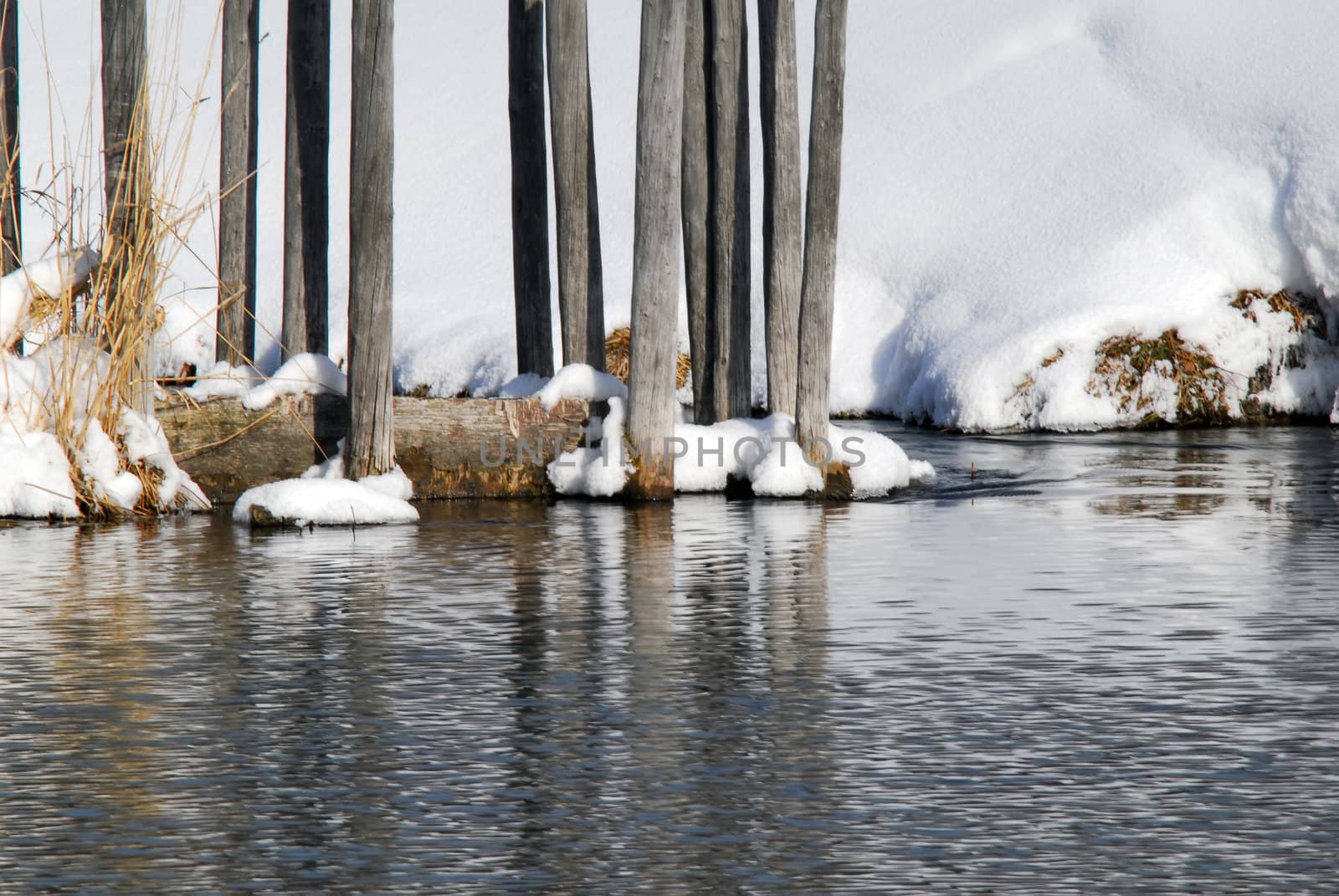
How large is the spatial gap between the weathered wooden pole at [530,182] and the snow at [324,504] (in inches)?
85.9

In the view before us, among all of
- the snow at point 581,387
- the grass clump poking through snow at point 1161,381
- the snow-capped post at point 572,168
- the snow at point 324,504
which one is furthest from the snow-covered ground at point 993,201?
the snow at point 324,504

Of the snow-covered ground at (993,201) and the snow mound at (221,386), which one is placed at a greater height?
the snow-covered ground at (993,201)

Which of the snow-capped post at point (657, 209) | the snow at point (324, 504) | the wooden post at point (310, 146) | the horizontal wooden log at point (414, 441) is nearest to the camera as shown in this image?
the snow at point (324, 504)

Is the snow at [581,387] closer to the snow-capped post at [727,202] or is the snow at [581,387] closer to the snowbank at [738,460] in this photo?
the snowbank at [738,460]

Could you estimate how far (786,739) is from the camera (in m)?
5.00

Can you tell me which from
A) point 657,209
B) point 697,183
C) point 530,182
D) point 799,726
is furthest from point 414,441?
point 799,726

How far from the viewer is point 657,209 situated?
36.1 feet

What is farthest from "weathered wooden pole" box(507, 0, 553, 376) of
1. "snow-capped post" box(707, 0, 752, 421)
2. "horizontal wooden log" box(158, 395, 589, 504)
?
"snow-capped post" box(707, 0, 752, 421)

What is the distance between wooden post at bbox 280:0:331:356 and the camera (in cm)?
1199

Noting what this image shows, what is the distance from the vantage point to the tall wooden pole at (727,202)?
39.0ft

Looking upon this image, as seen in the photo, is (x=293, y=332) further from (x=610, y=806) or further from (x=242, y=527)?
(x=610, y=806)

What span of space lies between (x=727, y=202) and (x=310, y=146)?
98.1 inches

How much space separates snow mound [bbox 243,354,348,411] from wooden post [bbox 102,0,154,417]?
0.64m

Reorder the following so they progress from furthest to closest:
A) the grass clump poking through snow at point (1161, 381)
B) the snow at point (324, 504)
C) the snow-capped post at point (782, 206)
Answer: the grass clump poking through snow at point (1161, 381)
the snow-capped post at point (782, 206)
the snow at point (324, 504)
